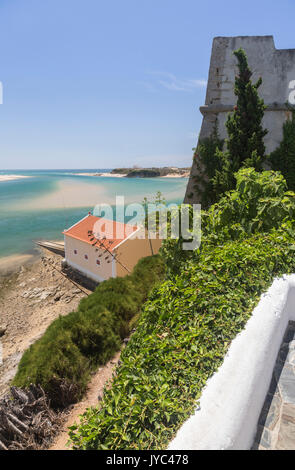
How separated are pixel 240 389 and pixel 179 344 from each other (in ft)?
1.72

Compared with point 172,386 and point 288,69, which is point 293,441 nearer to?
point 172,386

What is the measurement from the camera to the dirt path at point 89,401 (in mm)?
4488

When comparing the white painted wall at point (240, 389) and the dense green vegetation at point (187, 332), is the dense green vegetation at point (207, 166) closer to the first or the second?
the dense green vegetation at point (187, 332)

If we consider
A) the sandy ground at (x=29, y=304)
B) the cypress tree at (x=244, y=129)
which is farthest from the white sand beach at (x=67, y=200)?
the cypress tree at (x=244, y=129)

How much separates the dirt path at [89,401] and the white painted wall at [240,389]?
3138mm

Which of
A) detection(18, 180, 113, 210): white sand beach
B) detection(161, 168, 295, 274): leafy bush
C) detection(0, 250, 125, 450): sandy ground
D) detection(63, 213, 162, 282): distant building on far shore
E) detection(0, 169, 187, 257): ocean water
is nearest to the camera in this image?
detection(161, 168, 295, 274): leafy bush

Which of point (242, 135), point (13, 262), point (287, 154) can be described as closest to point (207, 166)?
point (242, 135)

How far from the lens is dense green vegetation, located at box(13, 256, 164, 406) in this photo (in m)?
5.52

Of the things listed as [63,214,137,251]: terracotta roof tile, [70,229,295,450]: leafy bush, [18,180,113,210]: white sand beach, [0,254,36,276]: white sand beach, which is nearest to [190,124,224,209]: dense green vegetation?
[63,214,137,251]: terracotta roof tile

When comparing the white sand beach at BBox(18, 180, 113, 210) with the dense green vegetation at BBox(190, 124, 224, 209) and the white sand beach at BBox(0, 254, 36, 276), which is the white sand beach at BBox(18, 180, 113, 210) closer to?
the white sand beach at BBox(0, 254, 36, 276)

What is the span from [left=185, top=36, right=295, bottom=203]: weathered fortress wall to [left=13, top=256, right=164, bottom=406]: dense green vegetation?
648cm

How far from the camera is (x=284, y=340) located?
272 cm

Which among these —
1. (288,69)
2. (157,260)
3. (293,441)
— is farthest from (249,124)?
(293,441)
